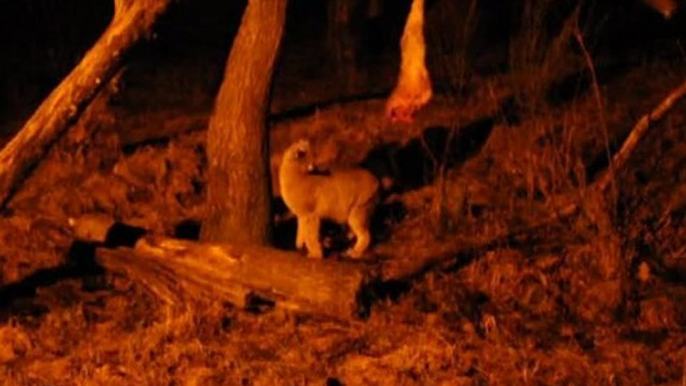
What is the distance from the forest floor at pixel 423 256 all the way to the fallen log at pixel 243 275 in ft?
0.40

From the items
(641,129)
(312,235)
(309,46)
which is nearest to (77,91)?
(312,235)

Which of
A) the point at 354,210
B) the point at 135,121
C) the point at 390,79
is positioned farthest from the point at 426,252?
the point at 390,79

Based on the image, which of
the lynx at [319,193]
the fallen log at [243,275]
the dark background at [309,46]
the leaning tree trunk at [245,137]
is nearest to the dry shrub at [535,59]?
the dark background at [309,46]

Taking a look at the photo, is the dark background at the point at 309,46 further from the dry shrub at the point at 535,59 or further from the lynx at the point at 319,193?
the lynx at the point at 319,193

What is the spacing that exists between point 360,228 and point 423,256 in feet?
1.55

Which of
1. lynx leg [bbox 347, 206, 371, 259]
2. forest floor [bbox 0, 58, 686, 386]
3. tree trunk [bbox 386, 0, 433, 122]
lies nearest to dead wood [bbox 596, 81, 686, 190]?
forest floor [bbox 0, 58, 686, 386]

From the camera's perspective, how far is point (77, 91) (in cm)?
Result: 776

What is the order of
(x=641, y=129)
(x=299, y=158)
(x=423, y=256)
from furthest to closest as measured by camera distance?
(x=641, y=129) → (x=423, y=256) → (x=299, y=158)

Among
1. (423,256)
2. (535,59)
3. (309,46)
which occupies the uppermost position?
(309,46)

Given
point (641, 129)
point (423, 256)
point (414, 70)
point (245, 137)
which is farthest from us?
point (641, 129)

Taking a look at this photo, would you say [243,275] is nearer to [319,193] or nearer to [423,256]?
[319,193]

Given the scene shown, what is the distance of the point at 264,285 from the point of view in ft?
25.2

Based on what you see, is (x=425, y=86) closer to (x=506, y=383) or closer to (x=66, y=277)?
(x=506, y=383)

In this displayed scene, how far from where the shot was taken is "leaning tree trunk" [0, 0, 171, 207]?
773 centimetres
